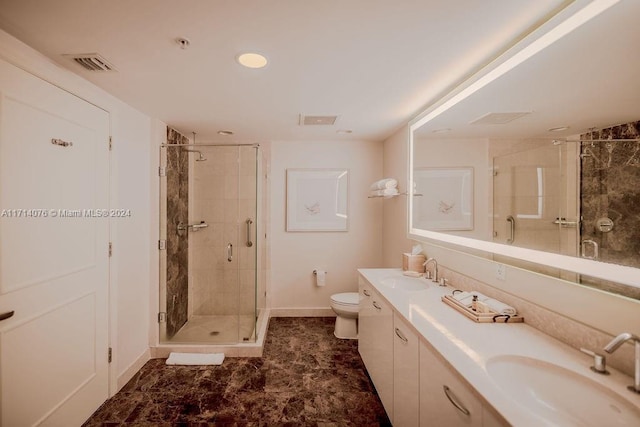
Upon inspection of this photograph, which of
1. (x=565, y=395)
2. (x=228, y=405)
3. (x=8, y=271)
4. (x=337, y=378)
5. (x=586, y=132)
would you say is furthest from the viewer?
(x=337, y=378)

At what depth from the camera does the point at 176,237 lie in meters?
2.93

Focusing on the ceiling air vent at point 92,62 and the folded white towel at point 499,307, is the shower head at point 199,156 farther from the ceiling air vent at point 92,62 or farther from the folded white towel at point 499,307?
the folded white towel at point 499,307

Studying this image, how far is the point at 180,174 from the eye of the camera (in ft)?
9.78

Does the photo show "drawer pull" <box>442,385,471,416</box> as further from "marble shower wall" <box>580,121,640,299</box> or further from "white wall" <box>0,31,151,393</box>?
"white wall" <box>0,31,151,393</box>

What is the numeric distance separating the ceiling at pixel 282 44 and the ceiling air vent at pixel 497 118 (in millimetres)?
83

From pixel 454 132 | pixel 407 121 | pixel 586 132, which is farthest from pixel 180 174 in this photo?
pixel 586 132

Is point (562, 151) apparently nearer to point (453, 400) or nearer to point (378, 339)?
point (453, 400)

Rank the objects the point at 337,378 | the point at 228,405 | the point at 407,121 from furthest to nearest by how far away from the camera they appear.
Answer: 1. the point at 407,121
2. the point at 337,378
3. the point at 228,405

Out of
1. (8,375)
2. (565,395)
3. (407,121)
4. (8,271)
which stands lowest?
(8,375)

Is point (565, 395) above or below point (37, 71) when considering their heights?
below

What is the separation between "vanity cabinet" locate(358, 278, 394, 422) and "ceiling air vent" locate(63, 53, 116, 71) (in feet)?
7.52

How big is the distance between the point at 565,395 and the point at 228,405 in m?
2.01

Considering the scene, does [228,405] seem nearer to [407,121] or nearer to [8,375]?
[8,375]

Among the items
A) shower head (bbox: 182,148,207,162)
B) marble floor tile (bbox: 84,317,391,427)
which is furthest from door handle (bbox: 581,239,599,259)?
shower head (bbox: 182,148,207,162)
